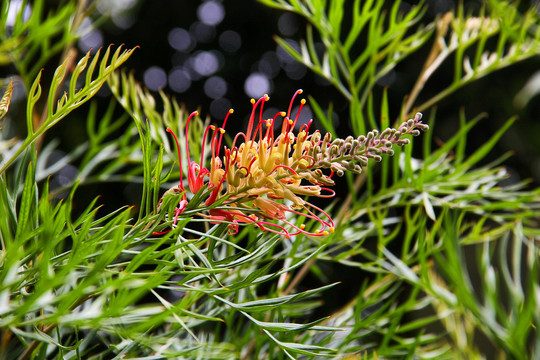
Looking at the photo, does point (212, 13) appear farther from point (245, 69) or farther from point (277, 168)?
point (277, 168)

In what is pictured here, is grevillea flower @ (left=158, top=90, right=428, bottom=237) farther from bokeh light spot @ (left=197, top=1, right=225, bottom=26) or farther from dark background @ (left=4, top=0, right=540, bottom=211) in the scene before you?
bokeh light spot @ (left=197, top=1, right=225, bottom=26)

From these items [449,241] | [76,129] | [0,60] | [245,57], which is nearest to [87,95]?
[449,241]

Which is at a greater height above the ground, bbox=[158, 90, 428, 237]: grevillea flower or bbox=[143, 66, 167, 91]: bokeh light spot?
bbox=[158, 90, 428, 237]: grevillea flower

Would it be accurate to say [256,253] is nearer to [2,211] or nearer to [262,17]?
[2,211]

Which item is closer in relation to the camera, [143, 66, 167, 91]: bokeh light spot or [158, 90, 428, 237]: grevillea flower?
[158, 90, 428, 237]: grevillea flower

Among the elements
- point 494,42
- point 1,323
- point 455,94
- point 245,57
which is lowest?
point 455,94

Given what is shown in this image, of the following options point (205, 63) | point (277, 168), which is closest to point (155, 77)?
point (205, 63)

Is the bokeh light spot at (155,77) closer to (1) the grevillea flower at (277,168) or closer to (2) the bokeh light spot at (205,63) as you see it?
(2) the bokeh light spot at (205,63)

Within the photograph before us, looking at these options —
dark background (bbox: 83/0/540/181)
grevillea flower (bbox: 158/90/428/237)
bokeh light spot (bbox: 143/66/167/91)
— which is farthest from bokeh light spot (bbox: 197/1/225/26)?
grevillea flower (bbox: 158/90/428/237)

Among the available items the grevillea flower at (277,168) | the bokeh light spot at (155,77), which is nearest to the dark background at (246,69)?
the bokeh light spot at (155,77)
